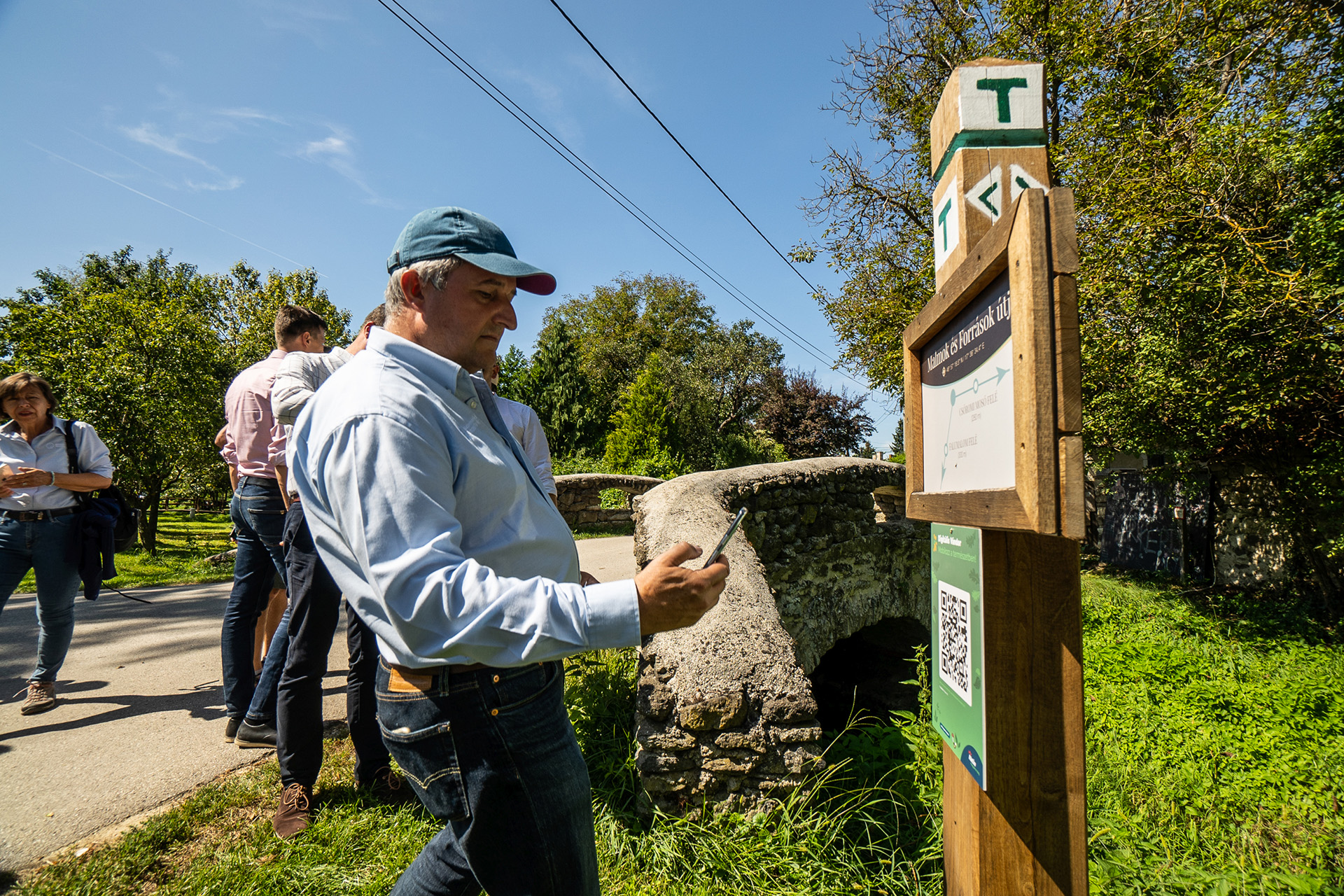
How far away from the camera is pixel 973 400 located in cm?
160

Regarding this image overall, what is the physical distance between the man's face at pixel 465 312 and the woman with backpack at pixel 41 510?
356 cm

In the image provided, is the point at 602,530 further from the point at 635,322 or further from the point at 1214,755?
the point at 635,322

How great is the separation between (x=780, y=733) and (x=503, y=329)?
93.1 inches

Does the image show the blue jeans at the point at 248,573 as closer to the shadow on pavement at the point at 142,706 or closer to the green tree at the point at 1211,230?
the shadow on pavement at the point at 142,706

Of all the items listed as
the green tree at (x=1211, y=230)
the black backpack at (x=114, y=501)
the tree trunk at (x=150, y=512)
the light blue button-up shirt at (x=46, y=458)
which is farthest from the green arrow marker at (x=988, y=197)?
the tree trunk at (x=150, y=512)

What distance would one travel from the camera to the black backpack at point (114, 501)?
3.81 m

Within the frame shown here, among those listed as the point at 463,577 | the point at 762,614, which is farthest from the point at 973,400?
the point at 762,614

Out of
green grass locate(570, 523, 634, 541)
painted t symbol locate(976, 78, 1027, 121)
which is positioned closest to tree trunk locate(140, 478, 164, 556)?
green grass locate(570, 523, 634, 541)

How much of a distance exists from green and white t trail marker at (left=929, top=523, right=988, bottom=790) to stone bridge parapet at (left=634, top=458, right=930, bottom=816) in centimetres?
128

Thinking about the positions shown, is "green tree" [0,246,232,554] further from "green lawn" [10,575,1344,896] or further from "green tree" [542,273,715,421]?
"green tree" [542,273,715,421]

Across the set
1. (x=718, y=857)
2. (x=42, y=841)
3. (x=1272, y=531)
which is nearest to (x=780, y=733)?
(x=718, y=857)

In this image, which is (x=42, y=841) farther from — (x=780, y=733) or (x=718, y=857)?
(x=780, y=733)

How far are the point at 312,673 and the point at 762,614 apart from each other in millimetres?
2109

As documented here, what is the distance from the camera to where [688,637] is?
3260mm
